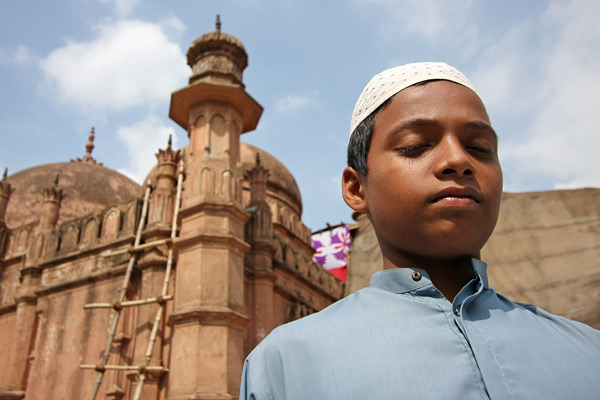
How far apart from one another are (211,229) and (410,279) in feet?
21.1

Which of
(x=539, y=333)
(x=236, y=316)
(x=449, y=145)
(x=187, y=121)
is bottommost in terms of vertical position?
(x=539, y=333)

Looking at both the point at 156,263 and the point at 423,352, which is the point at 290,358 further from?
the point at 156,263

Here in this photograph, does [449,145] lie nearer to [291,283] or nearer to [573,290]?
[573,290]

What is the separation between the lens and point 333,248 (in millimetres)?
16891

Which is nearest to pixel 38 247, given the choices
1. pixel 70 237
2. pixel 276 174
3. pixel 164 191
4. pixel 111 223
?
pixel 70 237

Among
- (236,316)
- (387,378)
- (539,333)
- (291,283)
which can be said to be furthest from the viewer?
(291,283)

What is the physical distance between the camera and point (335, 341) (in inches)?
39.5

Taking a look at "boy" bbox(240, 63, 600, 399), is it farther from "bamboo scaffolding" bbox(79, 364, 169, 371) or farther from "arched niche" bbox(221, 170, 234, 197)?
"arched niche" bbox(221, 170, 234, 197)

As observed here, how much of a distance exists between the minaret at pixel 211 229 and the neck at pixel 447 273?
18.6ft

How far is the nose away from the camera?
3.58 ft

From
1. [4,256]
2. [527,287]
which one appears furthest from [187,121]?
[527,287]

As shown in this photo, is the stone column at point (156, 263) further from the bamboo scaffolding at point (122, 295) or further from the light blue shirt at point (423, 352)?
the light blue shirt at point (423, 352)

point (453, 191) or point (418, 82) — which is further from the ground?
point (418, 82)

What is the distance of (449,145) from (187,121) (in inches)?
329
